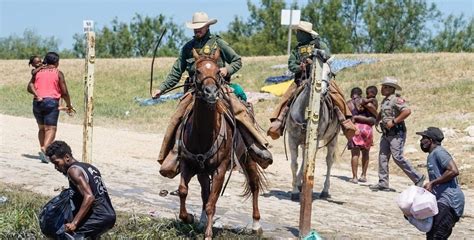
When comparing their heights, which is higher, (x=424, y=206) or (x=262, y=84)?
(x=424, y=206)

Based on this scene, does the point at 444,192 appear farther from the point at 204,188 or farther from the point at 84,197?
the point at 84,197

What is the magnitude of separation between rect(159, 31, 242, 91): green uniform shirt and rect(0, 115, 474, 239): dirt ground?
6.01 ft

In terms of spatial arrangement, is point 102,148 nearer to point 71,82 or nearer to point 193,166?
point 193,166

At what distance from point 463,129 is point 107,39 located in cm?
6983

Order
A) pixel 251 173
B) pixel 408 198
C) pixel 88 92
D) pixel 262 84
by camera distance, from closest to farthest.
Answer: pixel 408 198
pixel 251 173
pixel 88 92
pixel 262 84

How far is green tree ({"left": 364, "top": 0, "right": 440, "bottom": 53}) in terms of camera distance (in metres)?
74.8

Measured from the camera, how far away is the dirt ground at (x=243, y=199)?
11.8 meters

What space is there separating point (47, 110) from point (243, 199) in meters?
4.24

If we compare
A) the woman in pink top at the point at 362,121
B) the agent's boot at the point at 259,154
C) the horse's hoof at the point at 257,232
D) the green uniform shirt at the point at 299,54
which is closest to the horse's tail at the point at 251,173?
the agent's boot at the point at 259,154

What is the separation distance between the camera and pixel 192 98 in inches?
420

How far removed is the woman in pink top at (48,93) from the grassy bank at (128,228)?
4.48 m

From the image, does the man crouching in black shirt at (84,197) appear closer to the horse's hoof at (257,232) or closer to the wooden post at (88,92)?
the horse's hoof at (257,232)

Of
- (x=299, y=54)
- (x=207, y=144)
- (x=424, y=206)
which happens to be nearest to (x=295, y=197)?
(x=299, y=54)

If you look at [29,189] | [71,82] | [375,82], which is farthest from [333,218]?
[71,82]
